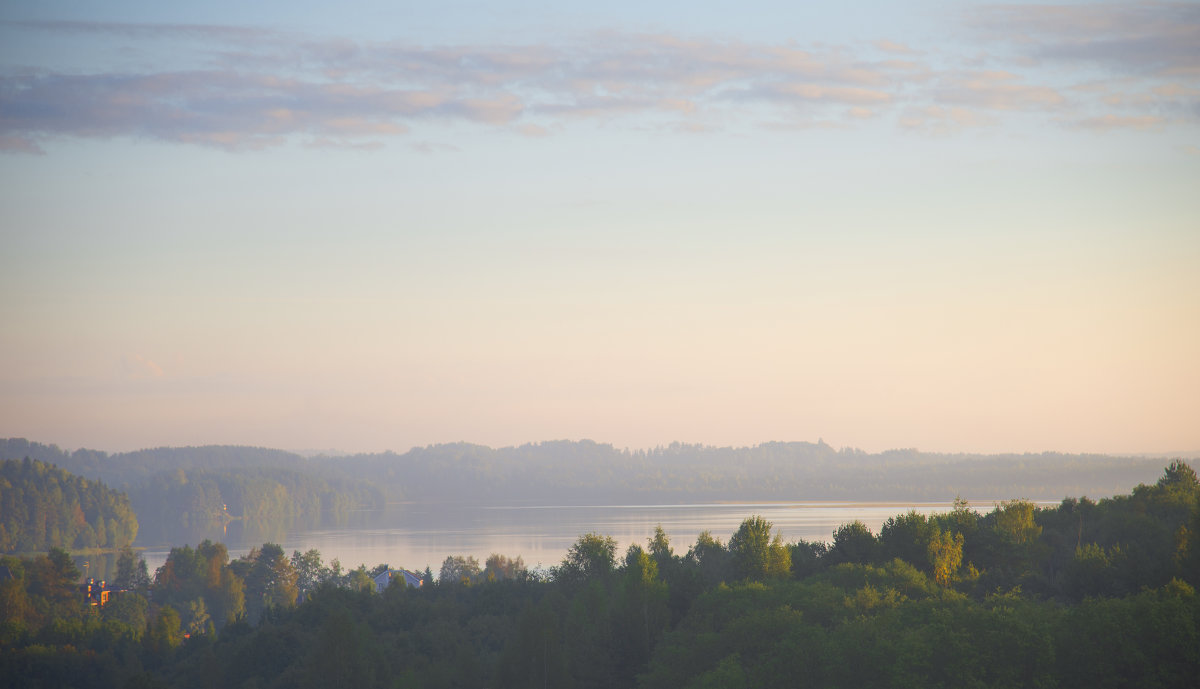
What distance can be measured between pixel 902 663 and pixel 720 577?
24.7 meters

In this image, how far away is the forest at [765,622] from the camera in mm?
24344

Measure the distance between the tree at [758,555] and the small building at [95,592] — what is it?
2245 inches

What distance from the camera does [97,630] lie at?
189 feet

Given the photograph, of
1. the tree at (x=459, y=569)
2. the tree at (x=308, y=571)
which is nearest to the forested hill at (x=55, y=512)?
the tree at (x=308, y=571)

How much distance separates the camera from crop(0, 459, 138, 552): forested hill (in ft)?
517

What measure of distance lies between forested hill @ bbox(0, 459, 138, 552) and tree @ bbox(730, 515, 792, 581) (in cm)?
14087

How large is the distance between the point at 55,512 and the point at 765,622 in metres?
164

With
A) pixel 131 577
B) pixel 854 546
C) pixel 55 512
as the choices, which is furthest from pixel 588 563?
pixel 55 512

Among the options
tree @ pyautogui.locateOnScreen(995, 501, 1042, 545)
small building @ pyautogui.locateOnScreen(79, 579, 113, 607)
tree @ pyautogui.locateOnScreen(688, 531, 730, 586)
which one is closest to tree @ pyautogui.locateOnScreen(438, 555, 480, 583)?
tree @ pyautogui.locateOnScreen(688, 531, 730, 586)

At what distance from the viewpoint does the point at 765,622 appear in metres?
30.7

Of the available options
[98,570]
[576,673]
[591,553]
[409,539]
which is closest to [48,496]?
[98,570]

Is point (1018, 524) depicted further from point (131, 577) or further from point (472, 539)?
point (472, 539)

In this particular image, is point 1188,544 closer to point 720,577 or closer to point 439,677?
point 720,577

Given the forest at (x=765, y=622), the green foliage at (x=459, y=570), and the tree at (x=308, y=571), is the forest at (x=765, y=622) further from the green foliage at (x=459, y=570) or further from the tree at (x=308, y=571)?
the green foliage at (x=459, y=570)
